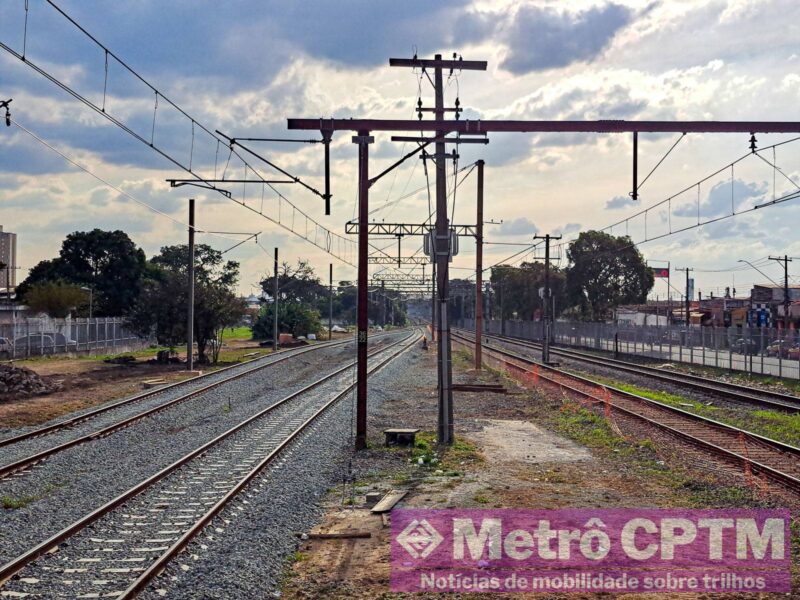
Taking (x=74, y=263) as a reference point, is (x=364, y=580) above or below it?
below

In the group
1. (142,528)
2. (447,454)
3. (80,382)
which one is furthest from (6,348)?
(142,528)

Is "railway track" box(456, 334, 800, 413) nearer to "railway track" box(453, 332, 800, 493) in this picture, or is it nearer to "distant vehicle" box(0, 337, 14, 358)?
"railway track" box(453, 332, 800, 493)

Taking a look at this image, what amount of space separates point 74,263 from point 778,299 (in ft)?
219

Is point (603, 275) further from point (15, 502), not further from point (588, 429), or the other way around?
point (15, 502)

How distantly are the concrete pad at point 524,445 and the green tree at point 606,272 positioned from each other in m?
68.6

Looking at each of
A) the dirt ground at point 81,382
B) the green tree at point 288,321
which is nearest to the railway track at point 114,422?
the dirt ground at point 81,382

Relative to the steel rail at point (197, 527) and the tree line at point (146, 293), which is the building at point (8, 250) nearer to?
the tree line at point (146, 293)

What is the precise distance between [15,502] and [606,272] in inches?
3226

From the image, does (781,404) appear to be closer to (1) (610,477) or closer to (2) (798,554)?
(1) (610,477)

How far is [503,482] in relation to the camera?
47.2 feet

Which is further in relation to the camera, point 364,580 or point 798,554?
point 798,554

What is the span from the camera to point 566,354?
61688 mm

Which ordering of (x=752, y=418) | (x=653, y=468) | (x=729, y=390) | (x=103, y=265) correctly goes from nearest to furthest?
(x=653, y=468), (x=752, y=418), (x=729, y=390), (x=103, y=265)

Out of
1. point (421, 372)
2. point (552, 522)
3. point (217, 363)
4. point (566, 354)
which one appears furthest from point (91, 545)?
point (566, 354)
